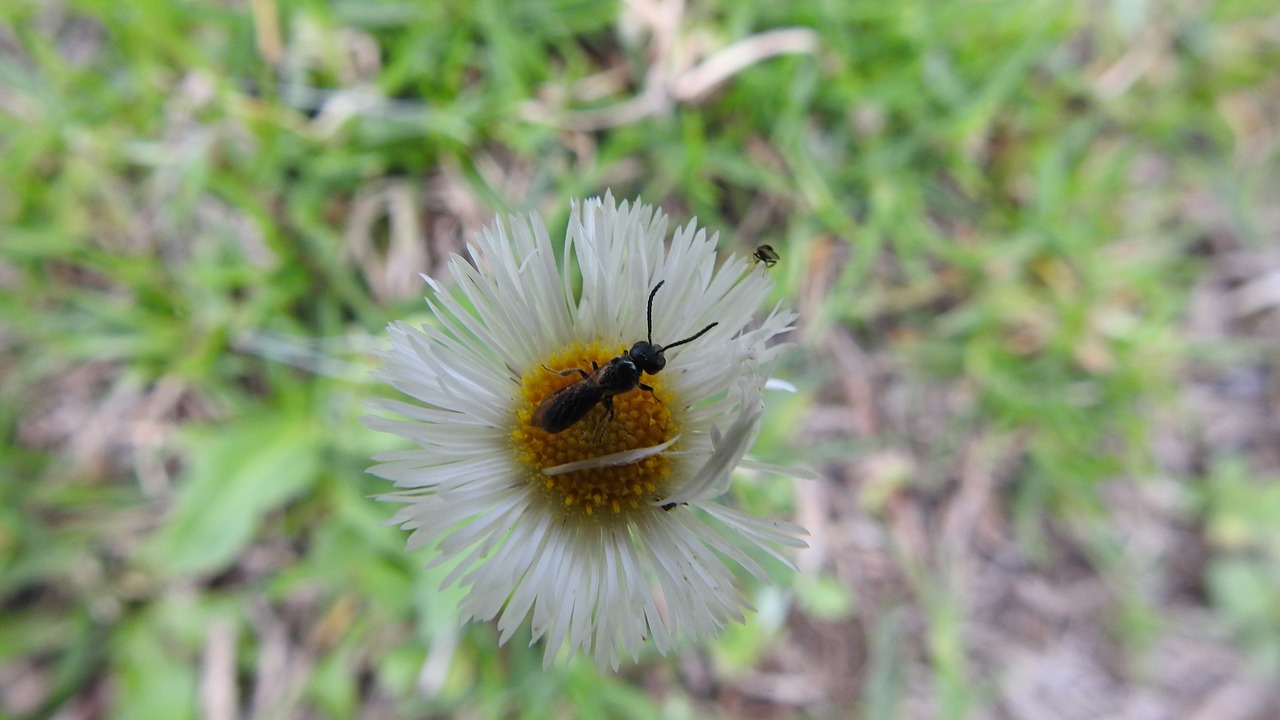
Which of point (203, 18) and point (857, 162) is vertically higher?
point (857, 162)

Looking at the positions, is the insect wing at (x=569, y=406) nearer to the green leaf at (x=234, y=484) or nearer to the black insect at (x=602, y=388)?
the black insect at (x=602, y=388)

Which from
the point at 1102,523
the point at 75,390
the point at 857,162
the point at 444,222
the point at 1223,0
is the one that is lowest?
the point at 75,390

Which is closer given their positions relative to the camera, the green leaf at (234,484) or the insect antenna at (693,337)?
the insect antenna at (693,337)

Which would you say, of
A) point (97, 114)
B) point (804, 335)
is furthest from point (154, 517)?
point (804, 335)

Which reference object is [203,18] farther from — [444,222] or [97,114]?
[444,222]

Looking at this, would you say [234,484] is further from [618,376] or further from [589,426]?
[618,376]

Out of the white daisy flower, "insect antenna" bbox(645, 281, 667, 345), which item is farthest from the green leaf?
"insect antenna" bbox(645, 281, 667, 345)

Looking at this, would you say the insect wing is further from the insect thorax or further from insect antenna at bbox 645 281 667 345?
insect antenna at bbox 645 281 667 345

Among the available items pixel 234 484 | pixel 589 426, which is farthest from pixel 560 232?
pixel 234 484

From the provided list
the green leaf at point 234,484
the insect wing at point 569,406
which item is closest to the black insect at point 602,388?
the insect wing at point 569,406
